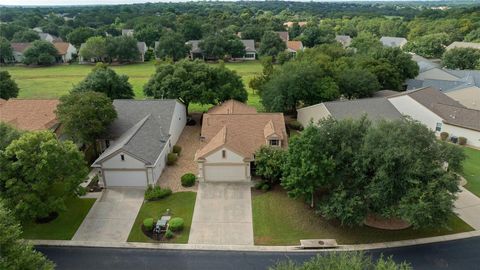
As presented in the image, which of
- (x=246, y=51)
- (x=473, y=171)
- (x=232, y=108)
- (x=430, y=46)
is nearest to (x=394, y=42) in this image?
(x=430, y=46)

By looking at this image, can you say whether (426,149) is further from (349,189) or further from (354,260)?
(354,260)

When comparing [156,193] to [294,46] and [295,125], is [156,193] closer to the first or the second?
[295,125]

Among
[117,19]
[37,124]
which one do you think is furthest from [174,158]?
[117,19]

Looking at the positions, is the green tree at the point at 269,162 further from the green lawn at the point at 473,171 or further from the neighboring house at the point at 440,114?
the neighboring house at the point at 440,114

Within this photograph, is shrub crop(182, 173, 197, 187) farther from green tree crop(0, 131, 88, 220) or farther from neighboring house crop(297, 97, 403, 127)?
neighboring house crop(297, 97, 403, 127)

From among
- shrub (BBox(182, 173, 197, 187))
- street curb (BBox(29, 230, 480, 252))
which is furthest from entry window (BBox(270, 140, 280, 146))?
street curb (BBox(29, 230, 480, 252))

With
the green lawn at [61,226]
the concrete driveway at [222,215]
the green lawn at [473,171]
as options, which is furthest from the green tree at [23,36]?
the green lawn at [473,171]

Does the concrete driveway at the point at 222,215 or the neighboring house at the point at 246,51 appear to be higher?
the neighboring house at the point at 246,51
